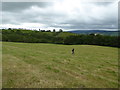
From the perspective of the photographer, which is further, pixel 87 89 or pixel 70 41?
pixel 70 41

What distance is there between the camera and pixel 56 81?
7.57 meters

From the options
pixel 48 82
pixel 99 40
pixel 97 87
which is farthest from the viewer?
pixel 99 40

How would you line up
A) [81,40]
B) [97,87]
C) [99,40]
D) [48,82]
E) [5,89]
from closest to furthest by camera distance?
[5,89] < [97,87] < [48,82] < [99,40] < [81,40]

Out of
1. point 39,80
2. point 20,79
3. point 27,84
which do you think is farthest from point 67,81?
point 20,79

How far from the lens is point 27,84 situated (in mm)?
6918

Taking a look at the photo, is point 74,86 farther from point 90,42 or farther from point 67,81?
point 90,42

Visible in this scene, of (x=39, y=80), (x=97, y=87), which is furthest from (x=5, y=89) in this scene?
(x=97, y=87)

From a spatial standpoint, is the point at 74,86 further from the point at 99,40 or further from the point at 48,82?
the point at 99,40

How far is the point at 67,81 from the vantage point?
7.62 m

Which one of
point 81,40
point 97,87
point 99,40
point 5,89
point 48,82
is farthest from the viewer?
point 81,40

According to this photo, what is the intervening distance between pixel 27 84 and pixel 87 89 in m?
4.24

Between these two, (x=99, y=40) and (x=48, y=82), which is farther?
(x=99, y=40)

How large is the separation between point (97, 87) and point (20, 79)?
19.3 feet

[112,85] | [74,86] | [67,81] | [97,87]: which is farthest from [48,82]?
[112,85]
